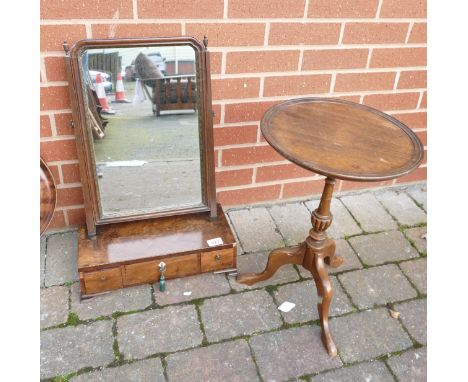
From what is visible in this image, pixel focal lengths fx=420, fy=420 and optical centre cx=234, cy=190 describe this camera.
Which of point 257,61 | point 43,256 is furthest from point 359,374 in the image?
point 43,256

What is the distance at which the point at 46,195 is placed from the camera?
211 centimetres

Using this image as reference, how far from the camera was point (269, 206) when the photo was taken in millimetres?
2805

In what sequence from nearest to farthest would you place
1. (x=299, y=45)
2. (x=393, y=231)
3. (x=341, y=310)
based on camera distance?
1. (x=341, y=310)
2. (x=299, y=45)
3. (x=393, y=231)

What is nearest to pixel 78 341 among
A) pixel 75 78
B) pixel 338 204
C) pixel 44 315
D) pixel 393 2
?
pixel 44 315

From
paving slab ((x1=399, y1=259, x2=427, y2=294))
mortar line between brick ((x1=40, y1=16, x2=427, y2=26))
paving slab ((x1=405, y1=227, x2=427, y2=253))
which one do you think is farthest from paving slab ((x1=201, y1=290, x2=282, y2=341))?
mortar line between brick ((x1=40, y1=16, x2=427, y2=26))

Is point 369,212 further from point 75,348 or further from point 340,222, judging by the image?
point 75,348

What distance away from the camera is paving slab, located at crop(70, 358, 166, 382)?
5.72ft

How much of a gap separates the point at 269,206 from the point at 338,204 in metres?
0.48

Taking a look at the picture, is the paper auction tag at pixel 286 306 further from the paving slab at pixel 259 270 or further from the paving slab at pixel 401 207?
the paving slab at pixel 401 207

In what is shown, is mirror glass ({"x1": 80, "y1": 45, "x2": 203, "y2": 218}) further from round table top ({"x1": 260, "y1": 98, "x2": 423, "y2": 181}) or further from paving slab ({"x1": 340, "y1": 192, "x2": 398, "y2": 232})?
paving slab ({"x1": 340, "y1": 192, "x2": 398, "y2": 232})

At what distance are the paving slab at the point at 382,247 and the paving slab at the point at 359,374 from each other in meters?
0.68

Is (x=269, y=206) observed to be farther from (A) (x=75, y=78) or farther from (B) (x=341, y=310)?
(A) (x=75, y=78)

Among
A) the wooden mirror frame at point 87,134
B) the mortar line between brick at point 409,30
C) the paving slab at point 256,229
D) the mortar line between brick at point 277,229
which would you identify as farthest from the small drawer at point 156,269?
the mortar line between brick at point 409,30

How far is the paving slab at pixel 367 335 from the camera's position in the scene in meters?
1.91
